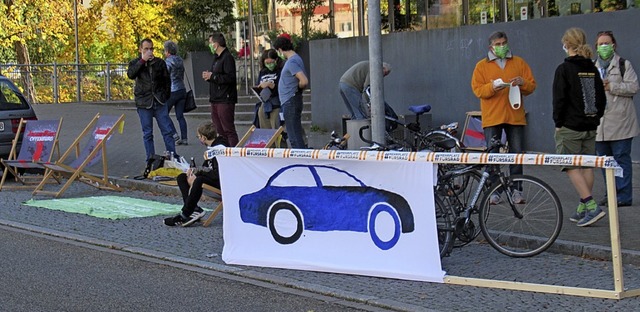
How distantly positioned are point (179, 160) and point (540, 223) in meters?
6.82

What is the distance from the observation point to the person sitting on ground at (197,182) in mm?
10375

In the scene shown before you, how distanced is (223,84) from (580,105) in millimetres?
6412

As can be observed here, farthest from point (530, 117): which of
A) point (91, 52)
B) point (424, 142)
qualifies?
point (91, 52)

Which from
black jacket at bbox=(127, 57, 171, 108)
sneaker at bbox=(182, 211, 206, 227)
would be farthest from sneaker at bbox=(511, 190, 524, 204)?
black jacket at bbox=(127, 57, 171, 108)

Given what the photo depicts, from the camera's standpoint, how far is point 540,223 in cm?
831

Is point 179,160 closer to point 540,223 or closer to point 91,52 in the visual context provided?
point 540,223

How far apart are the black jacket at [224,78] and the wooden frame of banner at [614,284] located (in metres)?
7.64

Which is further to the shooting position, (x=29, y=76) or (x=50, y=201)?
(x=29, y=76)

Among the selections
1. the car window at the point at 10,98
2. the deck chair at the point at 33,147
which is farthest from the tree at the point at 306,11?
the deck chair at the point at 33,147

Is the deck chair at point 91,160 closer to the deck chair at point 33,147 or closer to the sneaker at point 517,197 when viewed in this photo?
the deck chair at point 33,147

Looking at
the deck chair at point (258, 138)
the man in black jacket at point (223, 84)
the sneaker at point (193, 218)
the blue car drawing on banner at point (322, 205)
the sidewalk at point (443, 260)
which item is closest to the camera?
the sidewalk at point (443, 260)

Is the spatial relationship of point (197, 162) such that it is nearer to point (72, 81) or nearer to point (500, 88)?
point (500, 88)

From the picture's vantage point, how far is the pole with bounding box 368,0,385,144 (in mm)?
10977

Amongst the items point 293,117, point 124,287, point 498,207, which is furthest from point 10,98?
point 498,207
